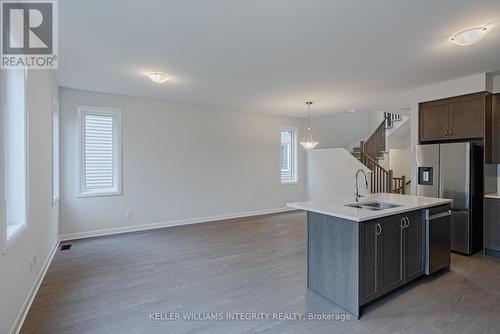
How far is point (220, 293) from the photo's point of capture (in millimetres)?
2809

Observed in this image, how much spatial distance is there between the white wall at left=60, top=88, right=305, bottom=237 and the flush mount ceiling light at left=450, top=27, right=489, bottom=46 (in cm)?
455

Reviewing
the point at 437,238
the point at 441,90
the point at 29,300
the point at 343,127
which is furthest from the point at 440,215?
the point at 343,127

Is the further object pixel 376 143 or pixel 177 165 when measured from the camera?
pixel 376 143

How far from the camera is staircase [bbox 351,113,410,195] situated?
675 centimetres

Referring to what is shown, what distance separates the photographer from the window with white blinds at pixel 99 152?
189 inches

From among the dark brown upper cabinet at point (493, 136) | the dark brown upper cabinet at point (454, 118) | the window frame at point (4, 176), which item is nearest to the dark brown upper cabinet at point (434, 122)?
the dark brown upper cabinet at point (454, 118)

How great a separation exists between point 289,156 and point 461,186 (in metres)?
4.30

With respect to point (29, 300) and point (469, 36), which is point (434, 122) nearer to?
point (469, 36)

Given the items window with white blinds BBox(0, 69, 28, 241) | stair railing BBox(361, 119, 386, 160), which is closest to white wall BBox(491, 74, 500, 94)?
stair railing BBox(361, 119, 386, 160)

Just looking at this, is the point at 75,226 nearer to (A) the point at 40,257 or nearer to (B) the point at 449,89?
(A) the point at 40,257

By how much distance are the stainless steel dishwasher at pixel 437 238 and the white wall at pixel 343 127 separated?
16.8 ft

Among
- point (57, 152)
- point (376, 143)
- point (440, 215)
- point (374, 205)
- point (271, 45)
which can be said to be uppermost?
point (271, 45)

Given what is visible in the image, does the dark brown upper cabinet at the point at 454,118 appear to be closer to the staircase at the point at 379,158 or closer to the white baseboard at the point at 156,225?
the staircase at the point at 379,158

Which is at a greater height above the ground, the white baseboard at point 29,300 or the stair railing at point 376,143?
the stair railing at point 376,143
